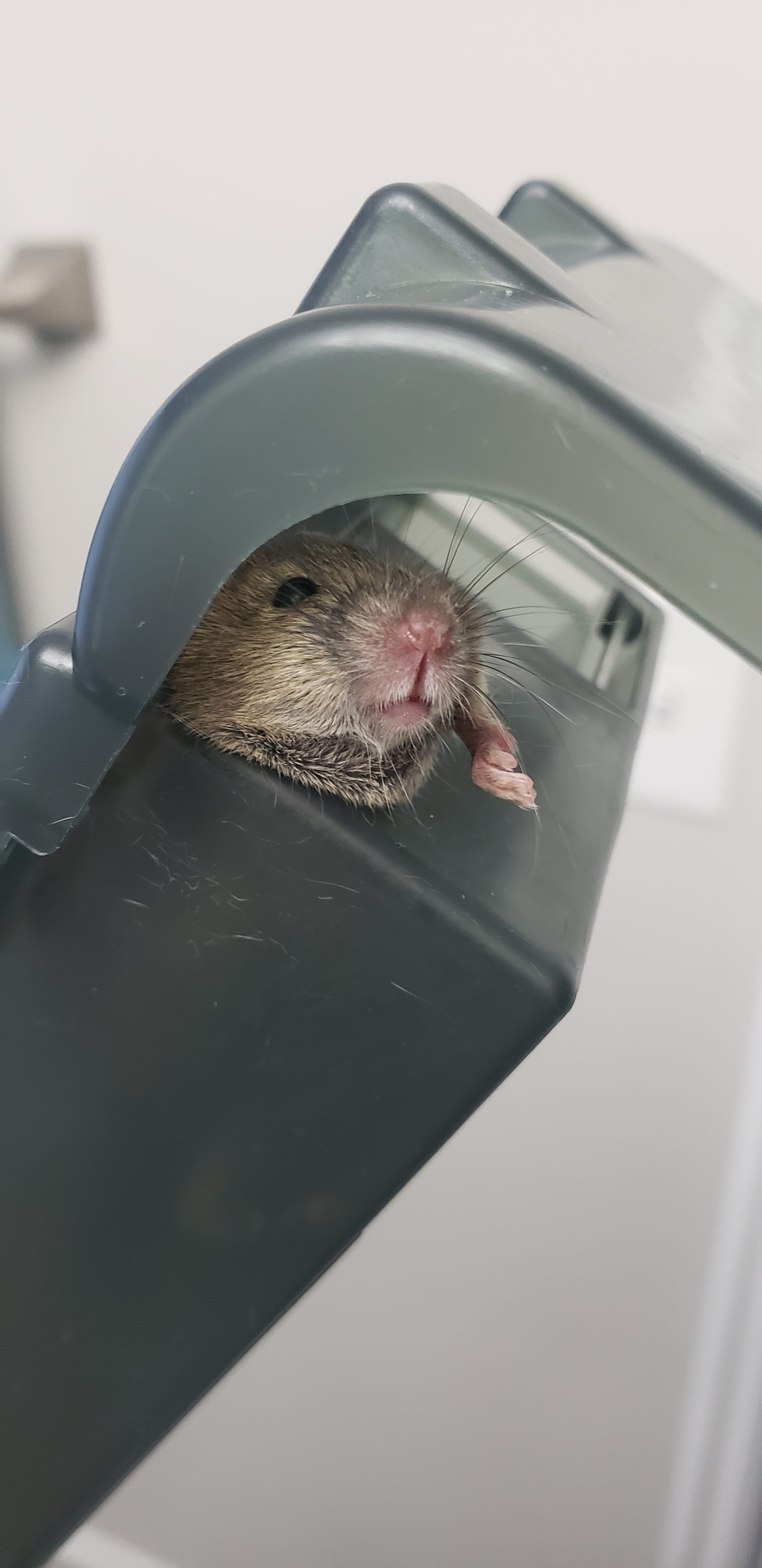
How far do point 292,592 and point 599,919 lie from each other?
2.04 ft

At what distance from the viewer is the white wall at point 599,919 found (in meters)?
0.83

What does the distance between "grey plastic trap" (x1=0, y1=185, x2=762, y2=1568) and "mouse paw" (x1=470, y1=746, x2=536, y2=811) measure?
2 centimetres

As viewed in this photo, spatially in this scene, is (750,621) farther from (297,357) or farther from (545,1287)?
(545,1287)

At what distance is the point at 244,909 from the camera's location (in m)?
0.37

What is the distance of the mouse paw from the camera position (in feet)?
1.50

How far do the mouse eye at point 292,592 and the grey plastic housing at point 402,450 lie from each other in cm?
21

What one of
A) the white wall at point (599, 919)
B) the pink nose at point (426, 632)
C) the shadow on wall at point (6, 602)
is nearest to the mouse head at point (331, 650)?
the pink nose at point (426, 632)

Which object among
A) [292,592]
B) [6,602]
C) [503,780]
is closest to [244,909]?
[503,780]

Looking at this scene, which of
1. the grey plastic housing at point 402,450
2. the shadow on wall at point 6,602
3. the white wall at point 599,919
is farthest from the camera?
the shadow on wall at point 6,602

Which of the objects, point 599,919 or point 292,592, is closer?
point 292,592

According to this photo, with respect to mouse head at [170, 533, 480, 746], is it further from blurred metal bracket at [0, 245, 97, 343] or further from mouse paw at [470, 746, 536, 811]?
blurred metal bracket at [0, 245, 97, 343]

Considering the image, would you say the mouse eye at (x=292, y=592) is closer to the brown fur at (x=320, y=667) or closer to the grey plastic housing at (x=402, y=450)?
the brown fur at (x=320, y=667)

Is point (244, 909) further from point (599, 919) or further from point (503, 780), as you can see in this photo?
point (599, 919)

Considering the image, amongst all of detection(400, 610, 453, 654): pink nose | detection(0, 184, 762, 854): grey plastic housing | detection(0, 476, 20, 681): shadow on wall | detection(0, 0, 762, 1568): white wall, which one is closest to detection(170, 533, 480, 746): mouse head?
detection(400, 610, 453, 654): pink nose
